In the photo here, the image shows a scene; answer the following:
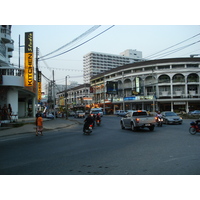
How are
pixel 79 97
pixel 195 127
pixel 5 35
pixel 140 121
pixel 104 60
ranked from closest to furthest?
pixel 195 127, pixel 140 121, pixel 5 35, pixel 79 97, pixel 104 60

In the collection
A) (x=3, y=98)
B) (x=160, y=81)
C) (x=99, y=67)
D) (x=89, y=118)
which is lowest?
(x=89, y=118)

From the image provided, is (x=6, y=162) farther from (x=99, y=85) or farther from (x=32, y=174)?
(x=99, y=85)

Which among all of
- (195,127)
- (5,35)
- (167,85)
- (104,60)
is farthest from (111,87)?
(104,60)

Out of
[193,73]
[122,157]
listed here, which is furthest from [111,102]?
[122,157]

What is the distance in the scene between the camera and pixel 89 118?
15.8m

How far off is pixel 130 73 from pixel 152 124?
50.1 meters

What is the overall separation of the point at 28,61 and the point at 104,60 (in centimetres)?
11605

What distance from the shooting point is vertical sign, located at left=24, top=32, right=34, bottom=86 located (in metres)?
25.6

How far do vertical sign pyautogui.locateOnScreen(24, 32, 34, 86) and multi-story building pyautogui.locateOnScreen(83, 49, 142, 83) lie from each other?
106110 mm

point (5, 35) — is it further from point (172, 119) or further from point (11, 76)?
point (172, 119)

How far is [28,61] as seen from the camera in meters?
26.3

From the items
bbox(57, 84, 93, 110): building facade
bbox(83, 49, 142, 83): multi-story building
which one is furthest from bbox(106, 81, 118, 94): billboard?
bbox(83, 49, 142, 83): multi-story building

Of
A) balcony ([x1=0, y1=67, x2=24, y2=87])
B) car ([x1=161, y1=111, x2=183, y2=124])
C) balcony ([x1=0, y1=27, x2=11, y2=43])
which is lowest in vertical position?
car ([x1=161, y1=111, x2=183, y2=124])

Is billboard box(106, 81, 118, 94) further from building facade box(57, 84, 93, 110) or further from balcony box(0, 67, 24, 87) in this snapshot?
building facade box(57, 84, 93, 110)
